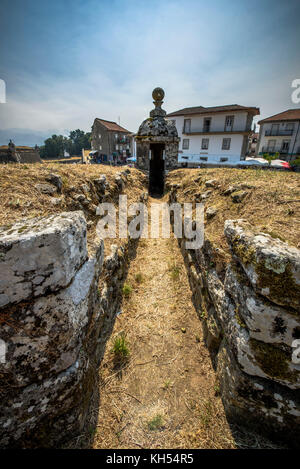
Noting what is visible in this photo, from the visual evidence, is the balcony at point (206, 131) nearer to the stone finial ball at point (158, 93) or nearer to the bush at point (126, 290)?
the stone finial ball at point (158, 93)

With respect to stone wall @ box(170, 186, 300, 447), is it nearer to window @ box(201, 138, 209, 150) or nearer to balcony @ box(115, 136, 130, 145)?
window @ box(201, 138, 209, 150)

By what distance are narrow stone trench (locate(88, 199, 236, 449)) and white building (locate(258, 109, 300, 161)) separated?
118ft

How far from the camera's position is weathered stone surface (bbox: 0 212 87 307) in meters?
1.61

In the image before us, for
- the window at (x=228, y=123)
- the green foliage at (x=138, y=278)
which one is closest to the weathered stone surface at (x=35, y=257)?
the green foliage at (x=138, y=278)

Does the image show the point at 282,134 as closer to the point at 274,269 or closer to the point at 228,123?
the point at 228,123

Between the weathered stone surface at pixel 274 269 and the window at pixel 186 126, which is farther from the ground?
the window at pixel 186 126

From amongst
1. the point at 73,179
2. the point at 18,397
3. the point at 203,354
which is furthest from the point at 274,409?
the point at 73,179

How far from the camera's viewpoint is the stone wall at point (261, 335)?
186 centimetres

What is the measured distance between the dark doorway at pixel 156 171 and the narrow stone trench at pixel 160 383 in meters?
8.20

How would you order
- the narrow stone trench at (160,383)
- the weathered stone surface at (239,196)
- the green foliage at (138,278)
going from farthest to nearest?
the green foliage at (138,278) < the weathered stone surface at (239,196) < the narrow stone trench at (160,383)

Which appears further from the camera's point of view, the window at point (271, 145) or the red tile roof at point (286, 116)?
the window at point (271, 145)

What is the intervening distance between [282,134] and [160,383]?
38.4 meters

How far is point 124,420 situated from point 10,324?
6.43 ft
